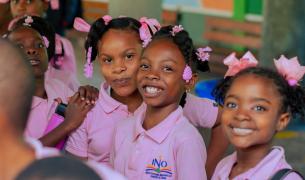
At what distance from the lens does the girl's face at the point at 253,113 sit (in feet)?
11.1

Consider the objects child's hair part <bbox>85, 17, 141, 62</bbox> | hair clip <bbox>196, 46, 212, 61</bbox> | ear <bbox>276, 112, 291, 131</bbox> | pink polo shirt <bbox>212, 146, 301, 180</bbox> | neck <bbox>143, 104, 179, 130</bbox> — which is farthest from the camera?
child's hair part <bbox>85, 17, 141, 62</bbox>

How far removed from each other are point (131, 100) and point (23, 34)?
72 cm

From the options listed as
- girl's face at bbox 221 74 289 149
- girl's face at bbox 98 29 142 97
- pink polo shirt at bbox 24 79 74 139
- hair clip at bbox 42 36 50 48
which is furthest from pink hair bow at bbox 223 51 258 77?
hair clip at bbox 42 36 50 48


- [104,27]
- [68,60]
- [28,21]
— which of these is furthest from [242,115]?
[68,60]

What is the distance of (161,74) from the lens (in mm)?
3826

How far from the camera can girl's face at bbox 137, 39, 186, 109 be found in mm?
3812

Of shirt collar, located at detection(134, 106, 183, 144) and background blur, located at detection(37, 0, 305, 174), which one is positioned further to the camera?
background blur, located at detection(37, 0, 305, 174)

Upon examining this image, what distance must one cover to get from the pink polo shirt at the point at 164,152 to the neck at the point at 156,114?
0.04m

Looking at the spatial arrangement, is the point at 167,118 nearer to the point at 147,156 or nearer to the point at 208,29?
the point at 147,156

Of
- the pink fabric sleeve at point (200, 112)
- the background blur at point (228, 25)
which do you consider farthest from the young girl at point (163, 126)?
the background blur at point (228, 25)

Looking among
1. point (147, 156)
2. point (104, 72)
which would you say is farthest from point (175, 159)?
point (104, 72)

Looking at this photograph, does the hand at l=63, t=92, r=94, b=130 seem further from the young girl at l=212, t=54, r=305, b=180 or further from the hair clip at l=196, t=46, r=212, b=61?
the young girl at l=212, t=54, r=305, b=180

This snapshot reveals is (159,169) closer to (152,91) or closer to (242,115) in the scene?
(152,91)

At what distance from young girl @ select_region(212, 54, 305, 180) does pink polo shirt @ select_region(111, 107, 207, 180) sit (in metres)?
0.14
